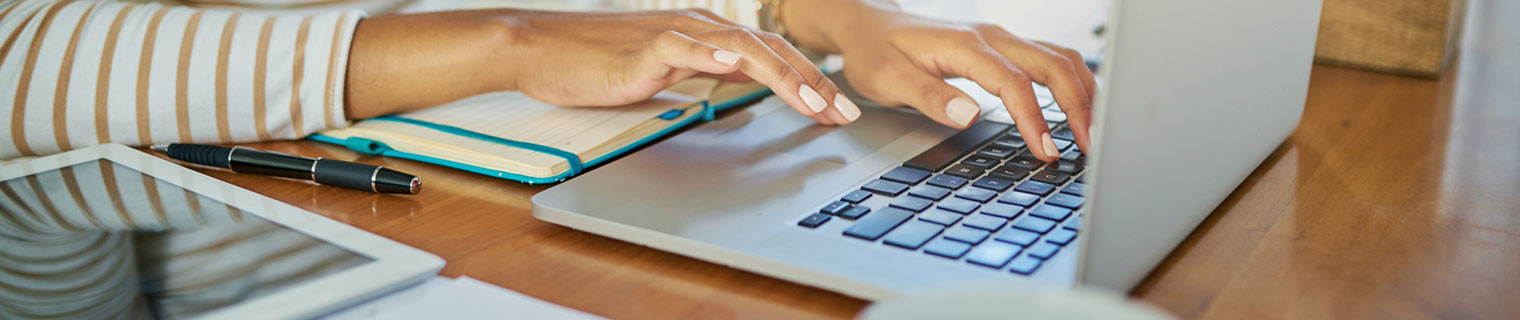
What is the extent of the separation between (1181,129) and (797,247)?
156mm

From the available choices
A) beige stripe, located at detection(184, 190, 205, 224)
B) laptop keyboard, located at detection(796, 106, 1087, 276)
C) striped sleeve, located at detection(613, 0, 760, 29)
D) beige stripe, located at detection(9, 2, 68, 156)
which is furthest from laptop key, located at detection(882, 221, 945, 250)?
striped sleeve, located at detection(613, 0, 760, 29)

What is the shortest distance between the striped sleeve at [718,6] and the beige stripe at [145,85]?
19.9 inches

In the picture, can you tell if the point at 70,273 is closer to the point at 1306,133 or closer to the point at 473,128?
the point at 473,128

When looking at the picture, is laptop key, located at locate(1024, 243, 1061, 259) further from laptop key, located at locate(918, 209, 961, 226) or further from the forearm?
the forearm

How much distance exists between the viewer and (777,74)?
2.03 ft

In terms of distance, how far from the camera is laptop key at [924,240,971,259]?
0.41 metres

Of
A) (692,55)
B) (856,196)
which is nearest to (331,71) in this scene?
(692,55)

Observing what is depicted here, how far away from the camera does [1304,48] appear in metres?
0.59

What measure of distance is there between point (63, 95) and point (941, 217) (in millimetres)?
542

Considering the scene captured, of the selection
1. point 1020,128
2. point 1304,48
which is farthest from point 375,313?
point 1304,48

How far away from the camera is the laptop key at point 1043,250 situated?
407 mm

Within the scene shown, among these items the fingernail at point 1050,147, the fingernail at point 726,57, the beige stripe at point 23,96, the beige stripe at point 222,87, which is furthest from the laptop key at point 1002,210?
the beige stripe at point 23,96

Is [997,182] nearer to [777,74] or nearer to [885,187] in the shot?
[885,187]

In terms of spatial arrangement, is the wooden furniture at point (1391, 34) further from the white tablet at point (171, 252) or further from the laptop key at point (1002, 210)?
the white tablet at point (171, 252)
